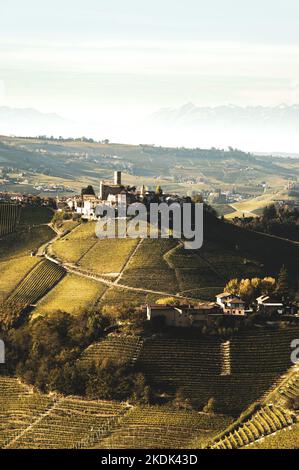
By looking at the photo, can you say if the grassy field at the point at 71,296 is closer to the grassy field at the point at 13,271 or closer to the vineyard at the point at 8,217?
the grassy field at the point at 13,271

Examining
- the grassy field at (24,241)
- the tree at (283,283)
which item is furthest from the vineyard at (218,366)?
the grassy field at (24,241)

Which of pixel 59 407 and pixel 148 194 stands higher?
pixel 148 194

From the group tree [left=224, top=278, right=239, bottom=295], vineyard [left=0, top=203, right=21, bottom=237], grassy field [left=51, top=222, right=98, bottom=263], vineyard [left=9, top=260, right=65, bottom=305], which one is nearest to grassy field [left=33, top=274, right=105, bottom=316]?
vineyard [left=9, top=260, right=65, bottom=305]
